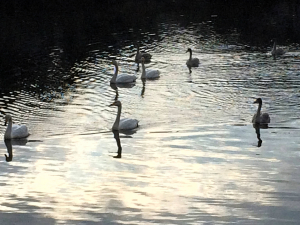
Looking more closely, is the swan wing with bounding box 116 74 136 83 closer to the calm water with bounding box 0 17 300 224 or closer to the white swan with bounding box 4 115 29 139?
the calm water with bounding box 0 17 300 224

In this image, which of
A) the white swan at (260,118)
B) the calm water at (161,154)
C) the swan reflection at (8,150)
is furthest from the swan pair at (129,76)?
the swan reflection at (8,150)

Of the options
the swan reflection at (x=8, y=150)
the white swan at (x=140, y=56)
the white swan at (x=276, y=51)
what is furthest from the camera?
the white swan at (x=276, y=51)

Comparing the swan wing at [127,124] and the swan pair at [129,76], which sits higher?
the swan wing at [127,124]

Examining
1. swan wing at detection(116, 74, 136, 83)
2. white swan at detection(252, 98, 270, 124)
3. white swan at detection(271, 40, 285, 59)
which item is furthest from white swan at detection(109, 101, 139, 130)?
white swan at detection(271, 40, 285, 59)

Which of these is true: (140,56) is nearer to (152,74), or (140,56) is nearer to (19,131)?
(152,74)

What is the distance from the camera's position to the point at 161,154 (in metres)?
19.3

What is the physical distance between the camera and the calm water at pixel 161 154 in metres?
15.1

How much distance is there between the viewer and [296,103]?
25.7m

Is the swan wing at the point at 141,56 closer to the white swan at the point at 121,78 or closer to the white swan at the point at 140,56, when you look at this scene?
the white swan at the point at 140,56

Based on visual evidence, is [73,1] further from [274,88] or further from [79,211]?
[79,211]

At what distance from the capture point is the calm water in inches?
595

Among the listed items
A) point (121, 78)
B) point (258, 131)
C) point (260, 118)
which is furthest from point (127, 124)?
point (121, 78)

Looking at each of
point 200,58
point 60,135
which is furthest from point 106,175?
point 200,58

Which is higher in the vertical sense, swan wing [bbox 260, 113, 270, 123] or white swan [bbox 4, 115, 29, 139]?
white swan [bbox 4, 115, 29, 139]
